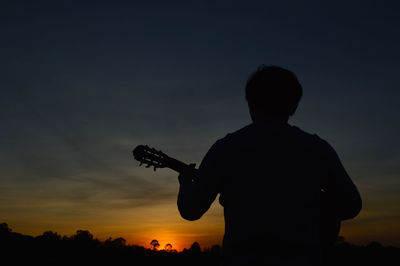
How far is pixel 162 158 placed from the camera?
15.0ft

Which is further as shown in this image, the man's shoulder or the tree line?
the tree line

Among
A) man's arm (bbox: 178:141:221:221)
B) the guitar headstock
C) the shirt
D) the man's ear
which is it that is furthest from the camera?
the guitar headstock

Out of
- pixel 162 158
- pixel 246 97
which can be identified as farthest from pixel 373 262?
pixel 246 97

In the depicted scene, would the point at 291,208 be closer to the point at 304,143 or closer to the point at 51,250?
the point at 304,143

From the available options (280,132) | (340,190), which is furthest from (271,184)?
(340,190)

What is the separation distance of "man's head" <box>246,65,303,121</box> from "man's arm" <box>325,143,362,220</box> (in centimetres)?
41

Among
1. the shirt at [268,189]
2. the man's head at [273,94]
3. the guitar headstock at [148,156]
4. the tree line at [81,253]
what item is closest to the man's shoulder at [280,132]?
the shirt at [268,189]

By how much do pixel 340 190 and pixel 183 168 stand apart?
1654 millimetres

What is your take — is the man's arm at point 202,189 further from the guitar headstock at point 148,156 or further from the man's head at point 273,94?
the guitar headstock at point 148,156

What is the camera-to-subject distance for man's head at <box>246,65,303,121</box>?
284 cm

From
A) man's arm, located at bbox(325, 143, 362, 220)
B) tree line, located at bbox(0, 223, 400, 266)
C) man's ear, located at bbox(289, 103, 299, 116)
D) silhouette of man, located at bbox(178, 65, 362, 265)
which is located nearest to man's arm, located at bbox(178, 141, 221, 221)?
silhouette of man, located at bbox(178, 65, 362, 265)

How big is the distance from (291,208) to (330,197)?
57cm

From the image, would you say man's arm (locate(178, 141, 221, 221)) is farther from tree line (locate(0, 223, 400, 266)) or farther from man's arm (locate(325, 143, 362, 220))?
tree line (locate(0, 223, 400, 266))

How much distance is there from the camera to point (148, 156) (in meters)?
4.61
